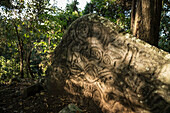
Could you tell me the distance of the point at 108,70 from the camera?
6.63ft

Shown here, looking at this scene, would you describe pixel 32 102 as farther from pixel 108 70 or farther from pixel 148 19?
pixel 148 19

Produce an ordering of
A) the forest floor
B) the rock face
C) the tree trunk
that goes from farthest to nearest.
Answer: the forest floor, the tree trunk, the rock face

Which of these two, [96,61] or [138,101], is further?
[96,61]

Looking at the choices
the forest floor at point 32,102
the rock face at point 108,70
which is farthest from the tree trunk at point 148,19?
the forest floor at point 32,102

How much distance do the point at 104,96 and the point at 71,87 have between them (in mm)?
719

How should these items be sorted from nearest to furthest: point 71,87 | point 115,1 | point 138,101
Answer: point 138,101
point 71,87
point 115,1

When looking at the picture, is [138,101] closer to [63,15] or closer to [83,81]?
[83,81]

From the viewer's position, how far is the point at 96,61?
2.16m

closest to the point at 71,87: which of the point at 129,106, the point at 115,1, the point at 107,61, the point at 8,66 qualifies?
the point at 107,61

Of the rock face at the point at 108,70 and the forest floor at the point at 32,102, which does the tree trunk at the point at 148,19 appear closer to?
the rock face at the point at 108,70

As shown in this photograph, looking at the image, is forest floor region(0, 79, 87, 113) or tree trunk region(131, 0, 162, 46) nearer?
tree trunk region(131, 0, 162, 46)

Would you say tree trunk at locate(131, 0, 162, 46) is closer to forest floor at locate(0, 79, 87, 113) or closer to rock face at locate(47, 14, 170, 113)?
rock face at locate(47, 14, 170, 113)

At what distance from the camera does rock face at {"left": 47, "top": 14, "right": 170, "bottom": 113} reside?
1.70 metres

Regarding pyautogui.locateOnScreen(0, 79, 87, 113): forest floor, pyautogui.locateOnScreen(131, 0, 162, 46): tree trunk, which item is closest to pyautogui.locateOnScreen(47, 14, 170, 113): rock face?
pyautogui.locateOnScreen(0, 79, 87, 113): forest floor
